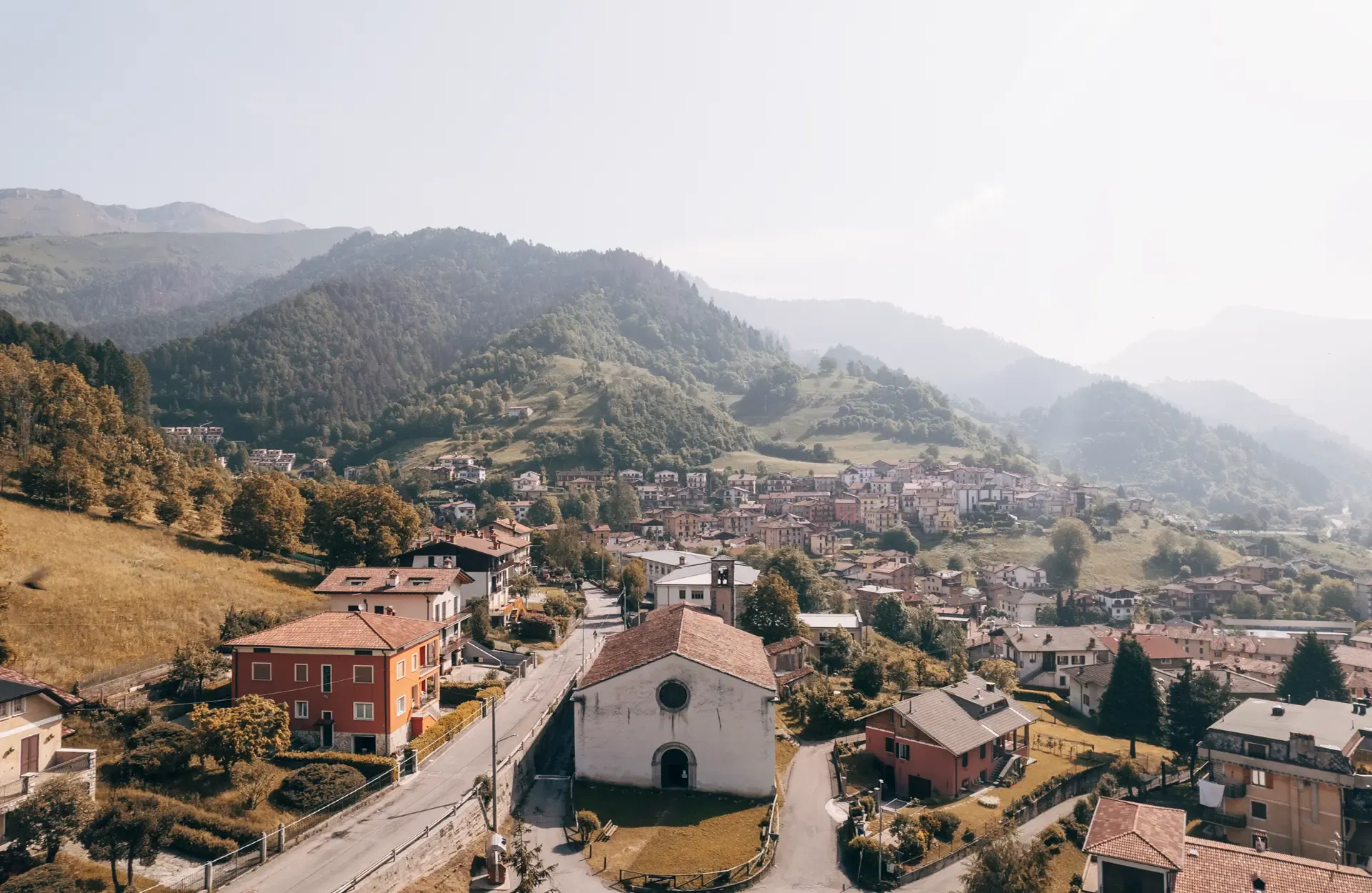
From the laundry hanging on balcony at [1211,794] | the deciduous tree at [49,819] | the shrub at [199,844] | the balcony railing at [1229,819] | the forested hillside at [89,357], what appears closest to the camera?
the deciduous tree at [49,819]

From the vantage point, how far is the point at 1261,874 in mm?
26062

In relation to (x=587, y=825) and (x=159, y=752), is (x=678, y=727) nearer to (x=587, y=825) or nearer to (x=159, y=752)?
(x=587, y=825)

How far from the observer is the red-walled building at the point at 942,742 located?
115ft

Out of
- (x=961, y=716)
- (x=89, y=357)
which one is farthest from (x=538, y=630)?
(x=89, y=357)

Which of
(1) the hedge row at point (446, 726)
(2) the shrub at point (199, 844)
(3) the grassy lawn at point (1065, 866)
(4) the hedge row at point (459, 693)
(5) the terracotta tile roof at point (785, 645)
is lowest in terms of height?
(3) the grassy lawn at point (1065, 866)

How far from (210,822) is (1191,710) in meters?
44.4

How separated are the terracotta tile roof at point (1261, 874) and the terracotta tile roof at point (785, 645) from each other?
24050 millimetres

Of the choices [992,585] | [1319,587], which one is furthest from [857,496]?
[1319,587]

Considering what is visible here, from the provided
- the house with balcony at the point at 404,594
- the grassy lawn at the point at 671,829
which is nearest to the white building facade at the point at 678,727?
the grassy lawn at the point at 671,829

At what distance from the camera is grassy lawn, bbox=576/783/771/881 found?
26375 mm

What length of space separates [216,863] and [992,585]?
89055 mm

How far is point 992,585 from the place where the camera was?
3861 inches

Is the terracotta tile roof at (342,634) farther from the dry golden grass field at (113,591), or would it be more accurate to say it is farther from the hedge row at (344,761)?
the dry golden grass field at (113,591)

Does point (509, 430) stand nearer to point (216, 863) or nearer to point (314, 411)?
point (314, 411)
